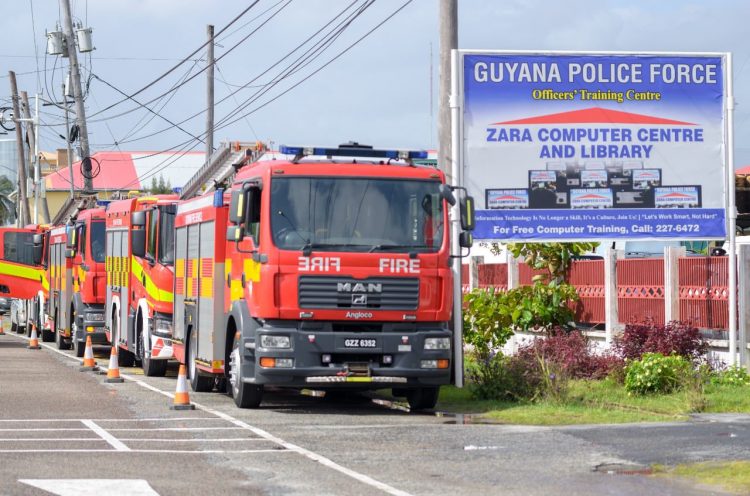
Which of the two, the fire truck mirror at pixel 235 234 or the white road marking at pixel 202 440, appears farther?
the fire truck mirror at pixel 235 234

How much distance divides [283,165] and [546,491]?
7113mm

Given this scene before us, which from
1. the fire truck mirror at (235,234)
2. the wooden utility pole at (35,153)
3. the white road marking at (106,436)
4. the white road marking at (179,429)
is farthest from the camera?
the wooden utility pole at (35,153)

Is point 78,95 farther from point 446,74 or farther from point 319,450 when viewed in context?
point 319,450

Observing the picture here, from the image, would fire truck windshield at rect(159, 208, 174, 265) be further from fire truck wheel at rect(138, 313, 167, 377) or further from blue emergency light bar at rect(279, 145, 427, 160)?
blue emergency light bar at rect(279, 145, 427, 160)

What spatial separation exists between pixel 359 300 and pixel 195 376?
489cm

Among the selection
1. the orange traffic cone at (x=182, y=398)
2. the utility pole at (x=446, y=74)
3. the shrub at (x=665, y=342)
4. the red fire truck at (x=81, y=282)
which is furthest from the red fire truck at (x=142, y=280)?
the shrub at (x=665, y=342)

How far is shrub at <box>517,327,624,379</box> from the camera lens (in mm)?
19395

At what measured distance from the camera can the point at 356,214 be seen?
55.2ft

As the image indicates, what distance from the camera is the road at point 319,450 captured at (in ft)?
36.5

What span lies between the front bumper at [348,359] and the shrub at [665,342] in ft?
12.6

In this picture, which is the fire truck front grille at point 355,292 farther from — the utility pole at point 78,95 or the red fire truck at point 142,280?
the utility pole at point 78,95

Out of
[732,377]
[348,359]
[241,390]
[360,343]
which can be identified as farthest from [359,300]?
[732,377]

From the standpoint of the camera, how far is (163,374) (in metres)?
24.8

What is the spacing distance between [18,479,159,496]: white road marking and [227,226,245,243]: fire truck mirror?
6.40 meters
